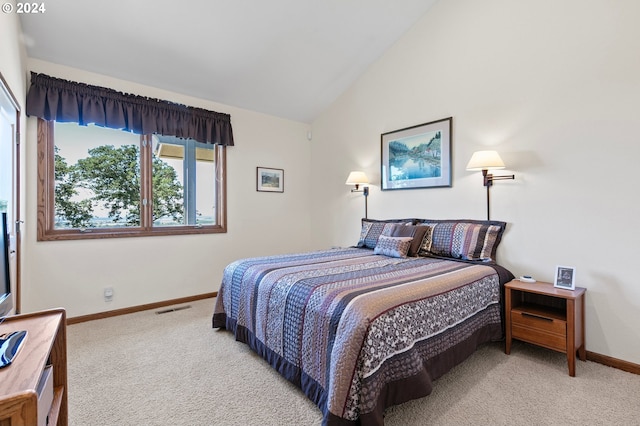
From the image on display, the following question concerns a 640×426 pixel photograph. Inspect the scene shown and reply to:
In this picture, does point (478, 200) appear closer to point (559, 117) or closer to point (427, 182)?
point (427, 182)

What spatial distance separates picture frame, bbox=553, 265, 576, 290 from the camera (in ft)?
7.15

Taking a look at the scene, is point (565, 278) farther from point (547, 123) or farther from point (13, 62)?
point (13, 62)

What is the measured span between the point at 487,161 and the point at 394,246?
1117 mm

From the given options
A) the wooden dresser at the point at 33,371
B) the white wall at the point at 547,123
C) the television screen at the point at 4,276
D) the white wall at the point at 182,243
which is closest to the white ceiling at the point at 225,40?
the white wall at the point at 182,243

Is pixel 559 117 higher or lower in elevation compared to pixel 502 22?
lower

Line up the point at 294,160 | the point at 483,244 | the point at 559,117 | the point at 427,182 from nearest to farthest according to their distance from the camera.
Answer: the point at 559,117 < the point at 483,244 < the point at 427,182 < the point at 294,160

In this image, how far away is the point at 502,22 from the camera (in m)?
2.72

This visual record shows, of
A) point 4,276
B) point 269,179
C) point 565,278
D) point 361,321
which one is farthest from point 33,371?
point 269,179

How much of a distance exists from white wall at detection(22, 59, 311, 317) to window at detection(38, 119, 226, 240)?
0.35 ft

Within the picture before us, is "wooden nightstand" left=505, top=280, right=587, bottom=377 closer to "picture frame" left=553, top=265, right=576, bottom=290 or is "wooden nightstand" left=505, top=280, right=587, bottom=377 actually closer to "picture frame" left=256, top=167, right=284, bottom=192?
"picture frame" left=553, top=265, right=576, bottom=290

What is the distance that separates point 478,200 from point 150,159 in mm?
3551

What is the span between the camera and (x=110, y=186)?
10.5 ft

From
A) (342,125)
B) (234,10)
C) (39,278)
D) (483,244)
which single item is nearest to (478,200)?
(483,244)

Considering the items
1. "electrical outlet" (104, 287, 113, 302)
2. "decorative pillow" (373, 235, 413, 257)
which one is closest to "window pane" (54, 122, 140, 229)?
"electrical outlet" (104, 287, 113, 302)
